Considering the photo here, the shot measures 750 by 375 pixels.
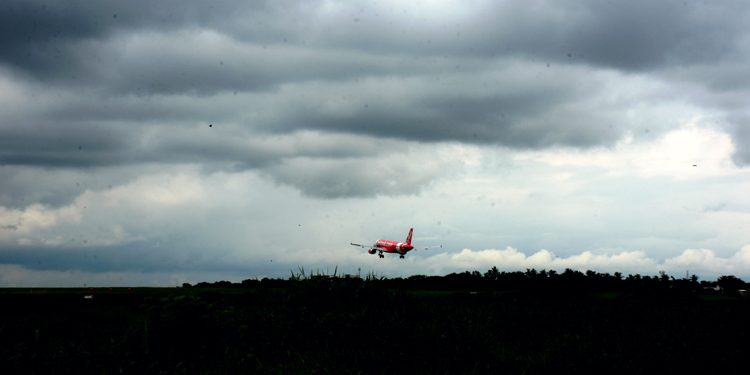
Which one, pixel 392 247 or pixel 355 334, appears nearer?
pixel 355 334

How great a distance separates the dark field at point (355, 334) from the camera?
44.3ft

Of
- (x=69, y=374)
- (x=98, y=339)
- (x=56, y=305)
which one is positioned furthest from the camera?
(x=56, y=305)

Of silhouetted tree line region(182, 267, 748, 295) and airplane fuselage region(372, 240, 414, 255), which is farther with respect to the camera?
airplane fuselage region(372, 240, 414, 255)

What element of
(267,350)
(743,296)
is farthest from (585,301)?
(267,350)

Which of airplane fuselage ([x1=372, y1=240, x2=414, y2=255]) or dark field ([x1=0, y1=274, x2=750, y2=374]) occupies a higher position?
airplane fuselage ([x1=372, y1=240, x2=414, y2=255])

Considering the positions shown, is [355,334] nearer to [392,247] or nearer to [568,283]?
[568,283]

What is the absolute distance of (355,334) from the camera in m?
15.4

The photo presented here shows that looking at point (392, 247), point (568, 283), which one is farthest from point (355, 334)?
point (392, 247)

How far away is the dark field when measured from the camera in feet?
44.3

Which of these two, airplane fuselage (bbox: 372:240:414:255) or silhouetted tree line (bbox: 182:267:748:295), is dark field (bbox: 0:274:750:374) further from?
airplane fuselage (bbox: 372:240:414:255)

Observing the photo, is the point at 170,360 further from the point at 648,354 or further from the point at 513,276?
the point at 513,276

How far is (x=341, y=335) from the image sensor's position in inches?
603

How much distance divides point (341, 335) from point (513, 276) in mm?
13264

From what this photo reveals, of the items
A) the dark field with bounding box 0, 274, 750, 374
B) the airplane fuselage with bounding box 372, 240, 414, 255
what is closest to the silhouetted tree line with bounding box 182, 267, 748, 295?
the dark field with bounding box 0, 274, 750, 374
